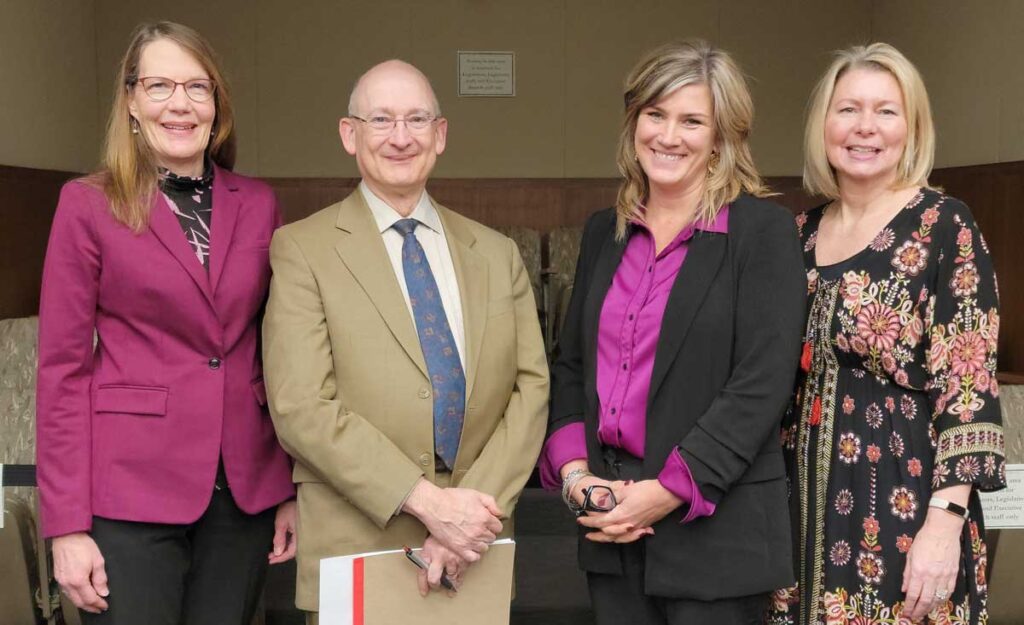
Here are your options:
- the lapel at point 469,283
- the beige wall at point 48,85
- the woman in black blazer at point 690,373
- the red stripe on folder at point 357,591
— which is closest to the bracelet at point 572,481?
the woman in black blazer at point 690,373

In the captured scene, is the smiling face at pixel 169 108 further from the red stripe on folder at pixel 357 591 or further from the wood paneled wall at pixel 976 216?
the wood paneled wall at pixel 976 216

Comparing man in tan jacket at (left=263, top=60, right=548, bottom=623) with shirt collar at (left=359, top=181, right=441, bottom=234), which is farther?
shirt collar at (left=359, top=181, right=441, bottom=234)

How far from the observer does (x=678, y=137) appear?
1.80m

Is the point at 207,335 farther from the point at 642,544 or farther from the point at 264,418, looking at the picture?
the point at 642,544

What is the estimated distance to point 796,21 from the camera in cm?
698

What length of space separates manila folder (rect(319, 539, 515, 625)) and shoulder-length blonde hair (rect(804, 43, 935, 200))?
3.33 ft

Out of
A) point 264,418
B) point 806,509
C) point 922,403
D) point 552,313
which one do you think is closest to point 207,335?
point 264,418

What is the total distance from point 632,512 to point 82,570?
0.98 m

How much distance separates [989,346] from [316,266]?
4.09 ft

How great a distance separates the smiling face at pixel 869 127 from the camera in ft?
6.40

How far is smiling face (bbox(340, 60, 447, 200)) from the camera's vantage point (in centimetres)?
190

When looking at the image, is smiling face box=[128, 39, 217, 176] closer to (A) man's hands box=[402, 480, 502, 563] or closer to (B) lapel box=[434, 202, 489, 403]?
(B) lapel box=[434, 202, 489, 403]

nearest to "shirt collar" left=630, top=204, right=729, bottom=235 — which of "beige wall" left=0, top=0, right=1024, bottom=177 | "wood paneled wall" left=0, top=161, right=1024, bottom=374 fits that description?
"wood paneled wall" left=0, top=161, right=1024, bottom=374

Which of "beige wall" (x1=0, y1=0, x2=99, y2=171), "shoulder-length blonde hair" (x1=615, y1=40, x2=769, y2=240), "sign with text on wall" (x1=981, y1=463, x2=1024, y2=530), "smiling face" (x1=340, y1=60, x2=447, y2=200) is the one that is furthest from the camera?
"beige wall" (x1=0, y1=0, x2=99, y2=171)
